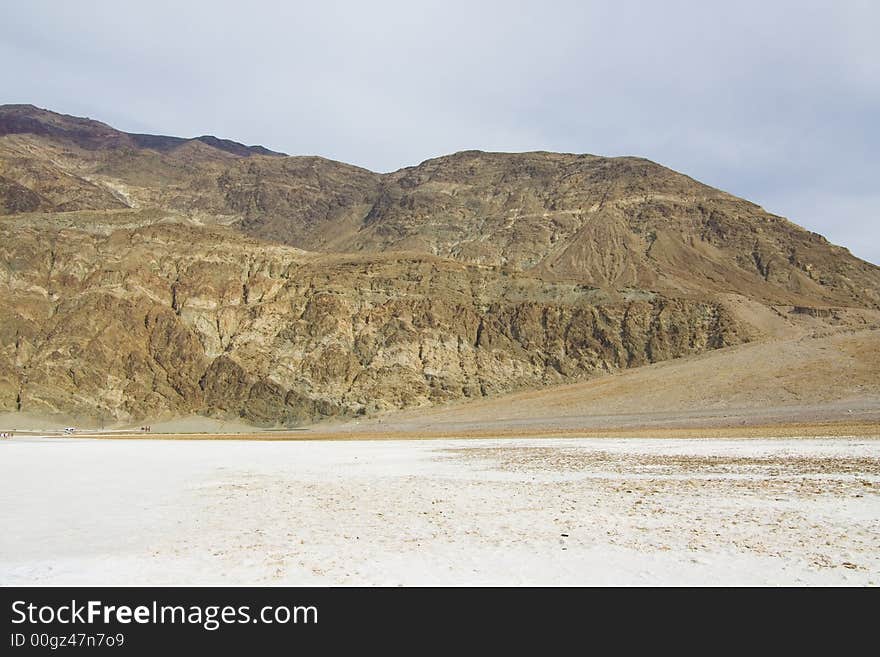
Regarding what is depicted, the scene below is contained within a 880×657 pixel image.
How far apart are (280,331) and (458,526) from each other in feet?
227

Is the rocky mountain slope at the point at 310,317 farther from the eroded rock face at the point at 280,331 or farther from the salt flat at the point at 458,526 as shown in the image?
the salt flat at the point at 458,526

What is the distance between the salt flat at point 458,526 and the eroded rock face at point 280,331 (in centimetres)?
5198

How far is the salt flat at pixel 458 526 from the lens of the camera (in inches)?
259

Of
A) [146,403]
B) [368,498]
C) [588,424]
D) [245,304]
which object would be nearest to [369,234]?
[245,304]

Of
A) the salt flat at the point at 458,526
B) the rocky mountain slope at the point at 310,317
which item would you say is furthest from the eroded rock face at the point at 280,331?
the salt flat at the point at 458,526

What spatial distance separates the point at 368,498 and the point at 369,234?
13025 centimetres

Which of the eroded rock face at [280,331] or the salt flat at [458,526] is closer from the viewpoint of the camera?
the salt flat at [458,526]

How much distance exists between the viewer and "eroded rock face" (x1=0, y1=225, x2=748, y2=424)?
6881 cm

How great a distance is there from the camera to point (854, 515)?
938cm

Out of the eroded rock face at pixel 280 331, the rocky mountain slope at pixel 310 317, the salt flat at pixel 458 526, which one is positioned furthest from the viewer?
the rocky mountain slope at pixel 310 317

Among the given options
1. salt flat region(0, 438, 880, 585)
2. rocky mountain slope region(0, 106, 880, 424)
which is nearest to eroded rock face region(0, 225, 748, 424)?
rocky mountain slope region(0, 106, 880, 424)

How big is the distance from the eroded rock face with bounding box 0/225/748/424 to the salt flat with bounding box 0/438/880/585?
51982mm

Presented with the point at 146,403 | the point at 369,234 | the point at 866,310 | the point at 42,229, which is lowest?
the point at 146,403
